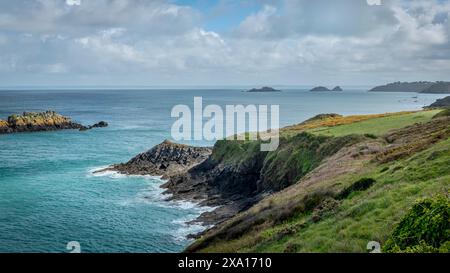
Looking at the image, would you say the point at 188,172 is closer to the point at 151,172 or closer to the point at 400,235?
the point at 151,172

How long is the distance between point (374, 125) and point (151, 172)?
4506 centimetres

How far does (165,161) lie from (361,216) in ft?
242

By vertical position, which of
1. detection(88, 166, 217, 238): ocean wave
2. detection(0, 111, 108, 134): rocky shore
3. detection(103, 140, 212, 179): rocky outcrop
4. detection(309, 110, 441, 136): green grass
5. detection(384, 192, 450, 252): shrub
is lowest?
detection(88, 166, 217, 238): ocean wave

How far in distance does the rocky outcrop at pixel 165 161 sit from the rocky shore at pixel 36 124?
73.4 m

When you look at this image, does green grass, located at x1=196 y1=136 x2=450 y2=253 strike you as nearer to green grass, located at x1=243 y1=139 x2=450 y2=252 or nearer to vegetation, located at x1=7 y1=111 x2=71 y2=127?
green grass, located at x1=243 y1=139 x2=450 y2=252

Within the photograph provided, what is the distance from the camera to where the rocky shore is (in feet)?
497

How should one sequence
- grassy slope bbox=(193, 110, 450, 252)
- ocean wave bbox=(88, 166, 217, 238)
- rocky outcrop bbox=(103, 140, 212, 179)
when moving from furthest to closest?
→ rocky outcrop bbox=(103, 140, 212, 179), ocean wave bbox=(88, 166, 217, 238), grassy slope bbox=(193, 110, 450, 252)

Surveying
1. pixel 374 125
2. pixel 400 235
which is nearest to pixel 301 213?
pixel 400 235

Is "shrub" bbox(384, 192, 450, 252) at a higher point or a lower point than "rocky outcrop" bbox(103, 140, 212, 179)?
higher

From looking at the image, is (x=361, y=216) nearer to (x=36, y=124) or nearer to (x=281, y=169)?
(x=281, y=169)

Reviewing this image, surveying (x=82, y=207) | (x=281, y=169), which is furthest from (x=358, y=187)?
(x=82, y=207)

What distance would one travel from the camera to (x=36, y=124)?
155375 mm

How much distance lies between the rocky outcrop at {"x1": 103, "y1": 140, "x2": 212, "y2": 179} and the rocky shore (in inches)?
2891

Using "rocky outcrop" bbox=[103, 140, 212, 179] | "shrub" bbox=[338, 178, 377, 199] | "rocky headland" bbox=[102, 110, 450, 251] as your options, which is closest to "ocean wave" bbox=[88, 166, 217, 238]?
"rocky headland" bbox=[102, 110, 450, 251]
